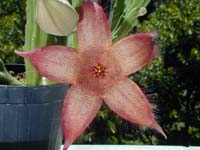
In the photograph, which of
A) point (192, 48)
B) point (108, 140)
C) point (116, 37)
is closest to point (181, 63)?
point (192, 48)

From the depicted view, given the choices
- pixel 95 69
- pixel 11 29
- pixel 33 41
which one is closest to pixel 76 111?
pixel 95 69

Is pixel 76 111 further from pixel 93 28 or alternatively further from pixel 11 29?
pixel 11 29

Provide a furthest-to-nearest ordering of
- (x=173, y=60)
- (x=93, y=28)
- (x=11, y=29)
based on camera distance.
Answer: (x=173, y=60) < (x=11, y=29) < (x=93, y=28)

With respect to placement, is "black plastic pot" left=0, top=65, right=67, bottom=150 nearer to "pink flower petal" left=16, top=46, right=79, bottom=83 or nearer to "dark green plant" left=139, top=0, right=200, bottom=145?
"pink flower petal" left=16, top=46, right=79, bottom=83

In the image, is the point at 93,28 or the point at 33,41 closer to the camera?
the point at 93,28

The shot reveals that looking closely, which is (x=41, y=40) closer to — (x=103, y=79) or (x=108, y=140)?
(x=103, y=79)

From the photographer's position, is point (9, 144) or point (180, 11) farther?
point (180, 11)
